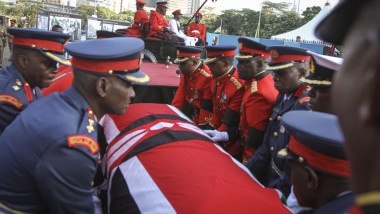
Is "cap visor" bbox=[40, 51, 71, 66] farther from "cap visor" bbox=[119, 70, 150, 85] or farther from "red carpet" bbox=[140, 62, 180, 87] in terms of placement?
"red carpet" bbox=[140, 62, 180, 87]

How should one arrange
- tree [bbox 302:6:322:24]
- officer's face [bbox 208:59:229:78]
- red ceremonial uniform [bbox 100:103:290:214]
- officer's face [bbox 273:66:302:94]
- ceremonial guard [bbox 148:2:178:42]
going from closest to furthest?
red ceremonial uniform [bbox 100:103:290:214] → officer's face [bbox 273:66:302:94] → officer's face [bbox 208:59:229:78] → ceremonial guard [bbox 148:2:178:42] → tree [bbox 302:6:322:24]

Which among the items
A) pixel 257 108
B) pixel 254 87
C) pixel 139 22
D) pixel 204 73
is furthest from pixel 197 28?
pixel 257 108

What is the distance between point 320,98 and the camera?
1.87 m

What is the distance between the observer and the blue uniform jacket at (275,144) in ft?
7.55

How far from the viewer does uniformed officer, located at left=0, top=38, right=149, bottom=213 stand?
1296 mm

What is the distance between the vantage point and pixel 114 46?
65.5 inches

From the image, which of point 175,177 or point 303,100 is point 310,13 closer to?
point 303,100

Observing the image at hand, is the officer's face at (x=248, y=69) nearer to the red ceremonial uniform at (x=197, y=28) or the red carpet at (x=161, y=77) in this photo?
the red carpet at (x=161, y=77)

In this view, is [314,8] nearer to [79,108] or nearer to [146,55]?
[146,55]

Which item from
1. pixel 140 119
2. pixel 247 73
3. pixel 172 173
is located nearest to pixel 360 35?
pixel 172 173

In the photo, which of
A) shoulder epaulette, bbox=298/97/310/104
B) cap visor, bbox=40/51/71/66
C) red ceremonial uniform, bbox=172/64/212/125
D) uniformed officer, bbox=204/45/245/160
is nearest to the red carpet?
red ceremonial uniform, bbox=172/64/212/125

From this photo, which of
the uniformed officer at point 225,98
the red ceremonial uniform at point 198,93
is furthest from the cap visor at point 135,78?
the red ceremonial uniform at point 198,93

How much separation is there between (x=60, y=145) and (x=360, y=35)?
4.03ft

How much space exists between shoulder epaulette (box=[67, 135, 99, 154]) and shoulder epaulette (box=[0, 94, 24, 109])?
1240 mm
